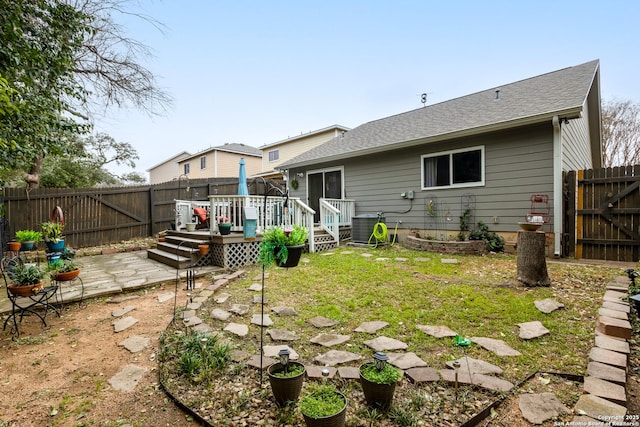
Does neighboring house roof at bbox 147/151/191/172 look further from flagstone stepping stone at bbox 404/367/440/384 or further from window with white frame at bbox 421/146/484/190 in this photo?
flagstone stepping stone at bbox 404/367/440/384

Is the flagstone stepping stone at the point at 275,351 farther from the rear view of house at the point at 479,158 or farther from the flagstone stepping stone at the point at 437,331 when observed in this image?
the rear view of house at the point at 479,158

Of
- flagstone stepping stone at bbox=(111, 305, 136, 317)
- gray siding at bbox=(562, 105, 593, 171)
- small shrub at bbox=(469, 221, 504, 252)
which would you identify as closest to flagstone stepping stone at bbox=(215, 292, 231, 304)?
flagstone stepping stone at bbox=(111, 305, 136, 317)

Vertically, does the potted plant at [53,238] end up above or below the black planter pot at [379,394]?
above

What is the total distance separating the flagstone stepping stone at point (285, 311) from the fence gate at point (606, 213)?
19.4ft

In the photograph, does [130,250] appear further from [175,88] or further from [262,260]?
[262,260]

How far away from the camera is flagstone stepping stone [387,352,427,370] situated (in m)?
2.37

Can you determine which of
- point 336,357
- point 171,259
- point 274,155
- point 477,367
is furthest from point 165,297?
point 274,155

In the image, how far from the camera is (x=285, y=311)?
367cm

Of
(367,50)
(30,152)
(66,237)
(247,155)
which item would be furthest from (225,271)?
(247,155)

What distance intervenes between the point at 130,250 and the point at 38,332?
18.6ft

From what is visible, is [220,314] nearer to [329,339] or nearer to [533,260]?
[329,339]

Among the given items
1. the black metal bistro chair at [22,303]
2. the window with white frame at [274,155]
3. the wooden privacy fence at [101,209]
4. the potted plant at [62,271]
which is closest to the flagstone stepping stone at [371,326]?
the black metal bistro chair at [22,303]

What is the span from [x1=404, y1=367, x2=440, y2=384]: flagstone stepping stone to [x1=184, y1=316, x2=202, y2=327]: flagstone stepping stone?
91.0 inches

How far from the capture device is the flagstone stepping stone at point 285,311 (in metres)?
3.59
